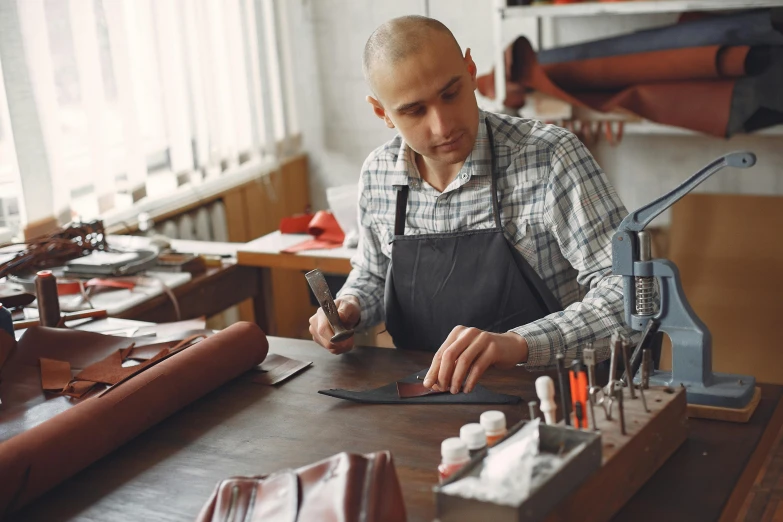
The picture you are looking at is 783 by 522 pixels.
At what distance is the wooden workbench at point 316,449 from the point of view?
132 centimetres

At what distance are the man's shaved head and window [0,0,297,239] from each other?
65.9 inches

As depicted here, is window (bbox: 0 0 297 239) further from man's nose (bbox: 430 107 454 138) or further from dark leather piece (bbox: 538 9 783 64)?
man's nose (bbox: 430 107 454 138)

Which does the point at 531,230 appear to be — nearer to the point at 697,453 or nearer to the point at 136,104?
the point at 697,453

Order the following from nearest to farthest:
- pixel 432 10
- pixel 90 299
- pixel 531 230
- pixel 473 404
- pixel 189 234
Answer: pixel 473 404 → pixel 531 230 → pixel 90 299 → pixel 189 234 → pixel 432 10

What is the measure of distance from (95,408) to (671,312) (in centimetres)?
97

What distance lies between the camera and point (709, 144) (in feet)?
12.8

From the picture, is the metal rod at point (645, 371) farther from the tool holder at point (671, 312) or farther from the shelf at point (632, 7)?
the shelf at point (632, 7)

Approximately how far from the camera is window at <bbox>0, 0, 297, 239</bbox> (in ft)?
10.7

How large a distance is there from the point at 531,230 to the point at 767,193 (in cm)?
212

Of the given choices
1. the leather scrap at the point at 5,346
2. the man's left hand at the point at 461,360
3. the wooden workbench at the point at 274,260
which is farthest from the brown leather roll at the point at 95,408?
the wooden workbench at the point at 274,260

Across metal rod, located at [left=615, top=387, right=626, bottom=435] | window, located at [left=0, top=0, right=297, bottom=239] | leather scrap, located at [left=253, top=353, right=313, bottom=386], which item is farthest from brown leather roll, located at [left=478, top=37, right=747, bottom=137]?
metal rod, located at [left=615, top=387, right=626, bottom=435]

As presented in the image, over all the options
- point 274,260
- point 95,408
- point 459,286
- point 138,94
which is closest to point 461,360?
point 459,286

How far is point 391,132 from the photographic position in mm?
4680

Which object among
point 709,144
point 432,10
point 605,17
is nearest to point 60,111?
point 432,10
